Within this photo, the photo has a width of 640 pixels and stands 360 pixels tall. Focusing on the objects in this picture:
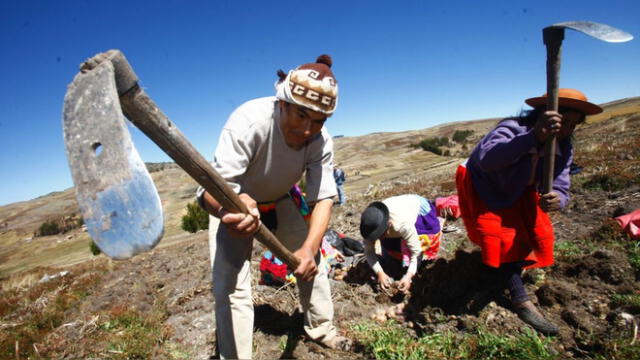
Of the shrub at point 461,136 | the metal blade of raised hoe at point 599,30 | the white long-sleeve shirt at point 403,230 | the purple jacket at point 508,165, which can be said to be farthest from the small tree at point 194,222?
the shrub at point 461,136

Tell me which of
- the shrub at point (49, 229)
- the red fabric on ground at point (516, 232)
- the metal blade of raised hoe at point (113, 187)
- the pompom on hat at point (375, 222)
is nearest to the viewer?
the metal blade of raised hoe at point (113, 187)

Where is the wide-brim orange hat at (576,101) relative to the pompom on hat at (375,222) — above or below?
above

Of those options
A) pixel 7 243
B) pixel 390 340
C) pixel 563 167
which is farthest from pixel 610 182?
pixel 7 243

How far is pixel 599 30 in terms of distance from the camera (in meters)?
1.72

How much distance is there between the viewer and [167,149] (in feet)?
4.27

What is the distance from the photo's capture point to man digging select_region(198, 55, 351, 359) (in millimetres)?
1817

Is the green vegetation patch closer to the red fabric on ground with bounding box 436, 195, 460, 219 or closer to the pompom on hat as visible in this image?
the pompom on hat

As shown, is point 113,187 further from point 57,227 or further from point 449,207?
point 57,227

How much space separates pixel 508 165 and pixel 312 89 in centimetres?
162

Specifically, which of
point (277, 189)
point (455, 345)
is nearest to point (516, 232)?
point (455, 345)

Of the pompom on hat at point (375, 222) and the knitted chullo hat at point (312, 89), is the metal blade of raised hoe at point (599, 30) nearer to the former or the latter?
the knitted chullo hat at point (312, 89)

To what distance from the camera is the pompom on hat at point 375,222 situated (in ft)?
11.0

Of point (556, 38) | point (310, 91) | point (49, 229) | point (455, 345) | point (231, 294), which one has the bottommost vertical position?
point (49, 229)

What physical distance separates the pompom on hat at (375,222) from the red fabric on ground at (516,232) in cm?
93
